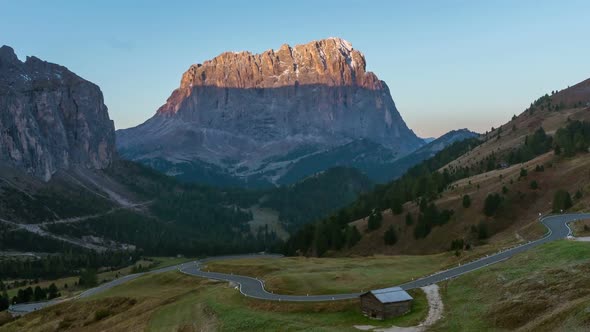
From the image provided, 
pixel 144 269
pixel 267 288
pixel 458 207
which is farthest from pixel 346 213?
pixel 267 288

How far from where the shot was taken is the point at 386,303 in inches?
2393

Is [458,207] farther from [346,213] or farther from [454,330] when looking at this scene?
[454,330]

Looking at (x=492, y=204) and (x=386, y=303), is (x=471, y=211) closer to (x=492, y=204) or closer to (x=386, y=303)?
(x=492, y=204)

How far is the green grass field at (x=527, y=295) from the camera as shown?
47000 mm

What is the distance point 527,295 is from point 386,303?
14.9 meters

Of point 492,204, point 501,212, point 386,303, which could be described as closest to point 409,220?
point 492,204

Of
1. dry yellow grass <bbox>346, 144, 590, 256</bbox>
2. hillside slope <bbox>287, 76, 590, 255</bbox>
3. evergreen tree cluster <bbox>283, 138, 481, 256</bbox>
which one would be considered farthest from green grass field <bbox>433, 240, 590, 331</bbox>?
evergreen tree cluster <bbox>283, 138, 481, 256</bbox>

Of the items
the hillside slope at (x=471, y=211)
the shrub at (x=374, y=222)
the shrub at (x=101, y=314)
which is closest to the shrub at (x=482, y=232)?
the hillside slope at (x=471, y=211)

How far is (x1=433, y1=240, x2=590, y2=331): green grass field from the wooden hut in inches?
188

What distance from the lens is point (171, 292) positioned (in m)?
99.8

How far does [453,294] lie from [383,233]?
288 ft

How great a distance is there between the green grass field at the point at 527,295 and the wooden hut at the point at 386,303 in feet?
15.7

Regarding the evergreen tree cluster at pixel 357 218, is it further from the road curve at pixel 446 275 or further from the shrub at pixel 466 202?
the road curve at pixel 446 275

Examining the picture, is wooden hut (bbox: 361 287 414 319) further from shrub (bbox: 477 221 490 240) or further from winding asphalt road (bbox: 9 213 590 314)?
shrub (bbox: 477 221 490 240)
